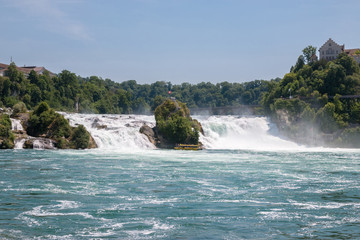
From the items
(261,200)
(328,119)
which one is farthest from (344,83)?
(261,200)

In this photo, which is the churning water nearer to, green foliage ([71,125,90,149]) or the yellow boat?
green foliage ([71,125,90,149])

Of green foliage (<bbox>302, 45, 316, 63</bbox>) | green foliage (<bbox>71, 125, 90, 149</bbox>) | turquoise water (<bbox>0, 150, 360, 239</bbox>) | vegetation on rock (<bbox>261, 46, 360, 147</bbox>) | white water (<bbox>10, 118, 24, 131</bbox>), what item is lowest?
turquoise water (<bbox>0, 150, 360, 239</bbox>)

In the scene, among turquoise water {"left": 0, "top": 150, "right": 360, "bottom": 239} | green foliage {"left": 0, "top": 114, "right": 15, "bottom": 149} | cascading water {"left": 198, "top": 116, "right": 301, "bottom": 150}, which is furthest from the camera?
cascading water {"left": 198, "top": 116, "right": 301, "bottom": 150}

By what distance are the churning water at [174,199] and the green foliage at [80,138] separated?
36.7ft

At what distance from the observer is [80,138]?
48219 mm

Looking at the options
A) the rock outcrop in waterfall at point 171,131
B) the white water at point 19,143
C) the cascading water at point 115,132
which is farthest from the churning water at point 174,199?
the rock outcrop in waterfall at point 171,131

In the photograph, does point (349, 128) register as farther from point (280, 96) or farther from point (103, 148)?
point (103, 148)

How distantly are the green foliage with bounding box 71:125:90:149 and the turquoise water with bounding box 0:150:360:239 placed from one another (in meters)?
15.3

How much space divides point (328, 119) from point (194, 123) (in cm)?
2284

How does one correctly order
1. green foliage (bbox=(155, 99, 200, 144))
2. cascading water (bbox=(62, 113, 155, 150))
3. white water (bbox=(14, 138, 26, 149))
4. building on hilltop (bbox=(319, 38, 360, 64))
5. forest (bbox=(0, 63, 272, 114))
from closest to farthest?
white water (bbox=(14, 138, 26, 149)) < cascading water (bbox=(62, 113, 155, 150)) < green foliage (bbox=(155, 99, 200, 144)) < forest (bbox=(0, 63, 272, 114)) < building on hilltop (bbox=(319, 38, 360, 64))

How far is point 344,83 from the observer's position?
75.0 meters

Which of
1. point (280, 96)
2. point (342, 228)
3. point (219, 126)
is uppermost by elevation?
point (280, 96)

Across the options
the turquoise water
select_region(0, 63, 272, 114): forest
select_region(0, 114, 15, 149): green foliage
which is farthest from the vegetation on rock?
select_region(0, 114, 15, 149): green foliage

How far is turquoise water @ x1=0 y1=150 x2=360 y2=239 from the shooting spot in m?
14.8
